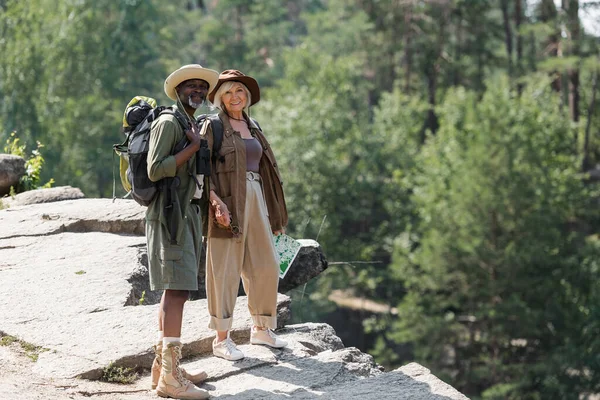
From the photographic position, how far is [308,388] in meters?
5.91

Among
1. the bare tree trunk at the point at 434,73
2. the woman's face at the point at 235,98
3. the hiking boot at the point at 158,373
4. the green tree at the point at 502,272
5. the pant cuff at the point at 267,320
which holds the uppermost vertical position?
the bare tree trunk at the point at 434,73

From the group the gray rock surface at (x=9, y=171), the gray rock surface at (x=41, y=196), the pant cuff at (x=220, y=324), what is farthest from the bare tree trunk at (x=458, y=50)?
the pant cuff at (x=220, y=324)

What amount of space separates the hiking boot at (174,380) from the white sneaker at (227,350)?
0.69 meters

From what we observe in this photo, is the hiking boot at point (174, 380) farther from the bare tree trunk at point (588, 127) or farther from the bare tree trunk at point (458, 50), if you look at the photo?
the bare tree trunk at point (458, 50)

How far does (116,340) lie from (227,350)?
2.49 feet

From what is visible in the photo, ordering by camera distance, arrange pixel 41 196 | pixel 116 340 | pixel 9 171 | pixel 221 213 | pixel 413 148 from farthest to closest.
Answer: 1. pixel 413 148
2. pixel 9 171
3. pixel 41 196
4. pixel 116 340
5. pixel 221 213

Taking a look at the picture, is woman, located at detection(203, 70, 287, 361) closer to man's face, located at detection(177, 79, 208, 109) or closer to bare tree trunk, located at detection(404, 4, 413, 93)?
man's face, located at detection(177, 79, 208, 109)

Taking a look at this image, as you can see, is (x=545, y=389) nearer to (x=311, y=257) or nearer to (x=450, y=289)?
(x=450, y=289)

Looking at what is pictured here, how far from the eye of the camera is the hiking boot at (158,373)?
5703mm

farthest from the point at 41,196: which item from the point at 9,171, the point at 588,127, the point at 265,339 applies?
the point at 588,127

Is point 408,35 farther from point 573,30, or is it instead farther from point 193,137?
point 193,137

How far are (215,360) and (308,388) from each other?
741 millimetres

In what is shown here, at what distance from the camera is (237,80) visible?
6.29 metres

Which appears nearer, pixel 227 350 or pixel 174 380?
pixel 174 380
